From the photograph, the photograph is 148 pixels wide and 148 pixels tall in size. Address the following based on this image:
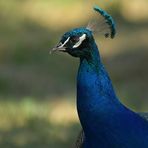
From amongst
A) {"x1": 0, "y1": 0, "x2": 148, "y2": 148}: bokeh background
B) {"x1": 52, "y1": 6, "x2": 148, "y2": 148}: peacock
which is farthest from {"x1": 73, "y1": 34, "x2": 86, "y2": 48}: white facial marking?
{"x1": 0, "y1": 0, "x2": 148, "y2": 148}: bokeh background

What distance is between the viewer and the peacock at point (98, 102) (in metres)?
4.03

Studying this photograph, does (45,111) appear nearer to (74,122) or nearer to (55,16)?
(74,122)

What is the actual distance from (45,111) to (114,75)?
1.45 m

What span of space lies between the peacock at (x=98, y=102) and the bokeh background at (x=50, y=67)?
1.87 metres

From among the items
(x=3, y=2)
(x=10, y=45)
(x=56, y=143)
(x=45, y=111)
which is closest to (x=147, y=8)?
(x=3, y=2)

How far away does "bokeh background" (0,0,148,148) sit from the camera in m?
6.50

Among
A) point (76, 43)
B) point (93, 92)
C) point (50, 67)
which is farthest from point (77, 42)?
point (50, 67)

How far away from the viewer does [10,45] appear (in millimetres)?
9055

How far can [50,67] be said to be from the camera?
28.1 ft

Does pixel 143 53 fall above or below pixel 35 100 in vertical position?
above

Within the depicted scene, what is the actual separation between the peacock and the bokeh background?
1868mm

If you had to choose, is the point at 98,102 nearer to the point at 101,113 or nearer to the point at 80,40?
the point at 101,113

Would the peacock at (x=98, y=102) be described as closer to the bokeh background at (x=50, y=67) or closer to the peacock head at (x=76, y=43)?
the peacock head at (x=76, y=43)

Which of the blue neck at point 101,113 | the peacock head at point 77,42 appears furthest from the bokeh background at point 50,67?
the peacock head at point 77,42
